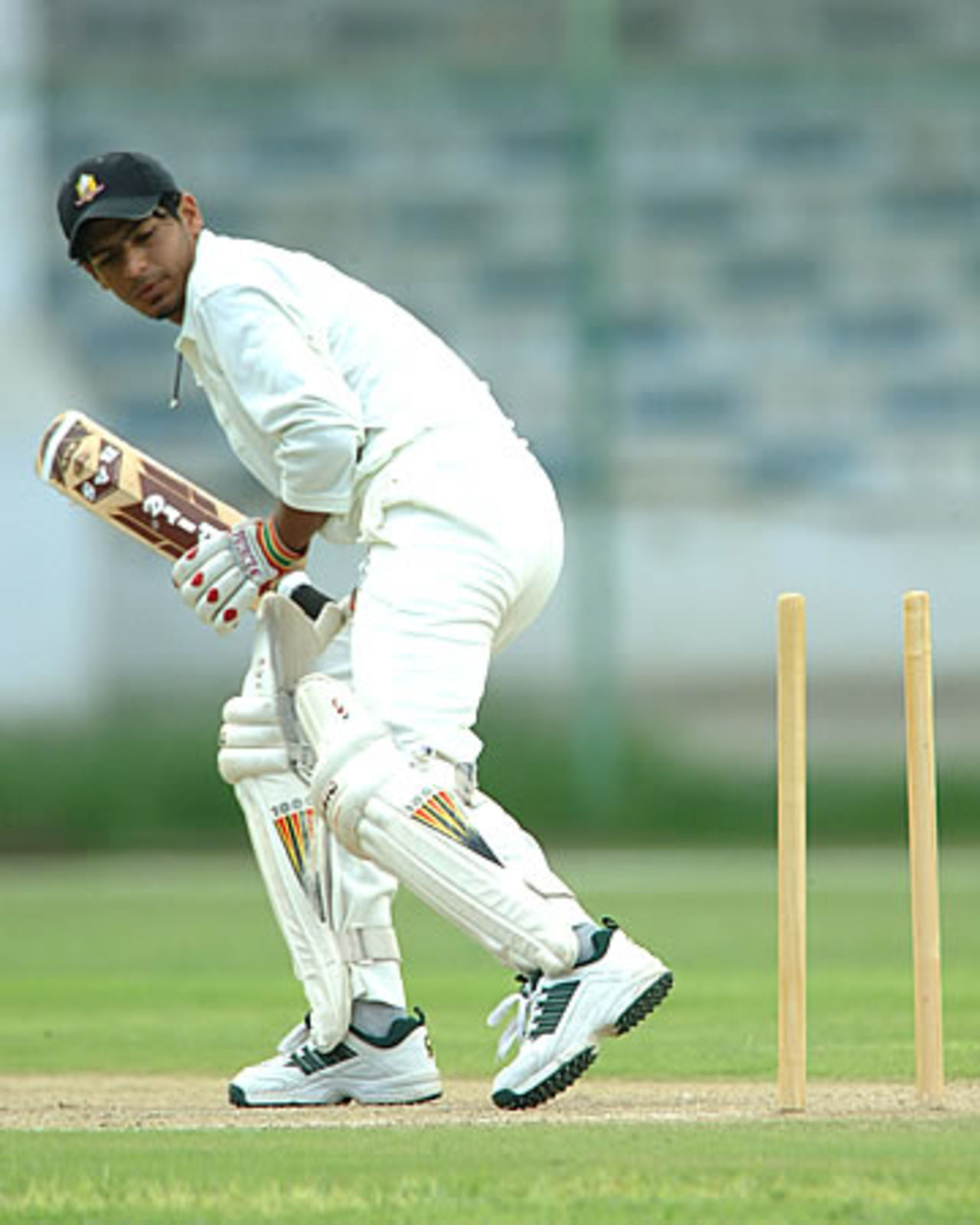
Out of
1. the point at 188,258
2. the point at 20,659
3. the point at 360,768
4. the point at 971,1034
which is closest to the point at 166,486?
the point at 188,258

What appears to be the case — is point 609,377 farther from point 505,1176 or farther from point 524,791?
point 505,1176

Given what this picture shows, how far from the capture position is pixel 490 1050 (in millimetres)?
5117

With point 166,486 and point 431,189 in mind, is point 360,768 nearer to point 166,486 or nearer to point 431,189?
point 166,486

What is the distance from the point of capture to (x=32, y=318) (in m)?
13.1

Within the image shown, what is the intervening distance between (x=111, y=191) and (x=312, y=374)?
1.37 ft

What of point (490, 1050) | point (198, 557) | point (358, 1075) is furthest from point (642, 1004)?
point (490, 1050)

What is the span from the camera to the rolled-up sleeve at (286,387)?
3926 mm

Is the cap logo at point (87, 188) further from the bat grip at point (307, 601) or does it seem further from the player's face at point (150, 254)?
the bat grip at point (307, 601)

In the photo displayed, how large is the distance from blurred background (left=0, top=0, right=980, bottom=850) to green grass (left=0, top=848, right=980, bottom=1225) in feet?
5.79

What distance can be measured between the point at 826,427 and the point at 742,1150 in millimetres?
10171

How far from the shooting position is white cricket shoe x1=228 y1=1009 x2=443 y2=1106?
13.8 feet

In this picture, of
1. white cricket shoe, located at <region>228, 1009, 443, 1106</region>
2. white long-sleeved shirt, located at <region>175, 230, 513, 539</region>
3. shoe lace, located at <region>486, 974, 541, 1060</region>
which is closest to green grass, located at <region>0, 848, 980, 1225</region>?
shoe lace, located at <region>486, 974, 541, 1060</region>

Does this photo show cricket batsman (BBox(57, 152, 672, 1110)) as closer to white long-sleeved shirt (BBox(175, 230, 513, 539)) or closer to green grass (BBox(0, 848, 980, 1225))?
white long-sleeved shirt (BBox(175, 230, 513, 539))

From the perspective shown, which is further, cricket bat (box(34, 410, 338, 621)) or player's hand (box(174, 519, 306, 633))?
cricket bat (box(34, 410, 338, 621))
